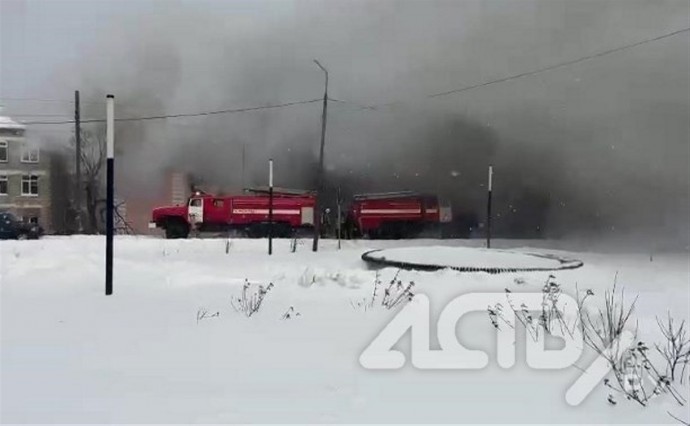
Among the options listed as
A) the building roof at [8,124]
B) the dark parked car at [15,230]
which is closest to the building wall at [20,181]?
the building roof at [8,124]

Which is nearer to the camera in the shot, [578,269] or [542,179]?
[578,269]

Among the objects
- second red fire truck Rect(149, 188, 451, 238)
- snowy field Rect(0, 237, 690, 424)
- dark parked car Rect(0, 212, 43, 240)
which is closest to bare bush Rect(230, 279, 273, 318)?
snowy field Rect(0, 237, 690, 424)

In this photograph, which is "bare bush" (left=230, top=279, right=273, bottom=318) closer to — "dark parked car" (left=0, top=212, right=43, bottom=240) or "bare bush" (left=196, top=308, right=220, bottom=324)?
"bare bush" (left=196, top=308, right=220, bottom=324)

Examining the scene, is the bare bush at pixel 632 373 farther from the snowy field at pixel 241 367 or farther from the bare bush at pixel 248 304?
the bare bush at pixel 248 304

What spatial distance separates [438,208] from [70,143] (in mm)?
17349

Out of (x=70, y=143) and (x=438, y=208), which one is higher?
(x=70, y=143)

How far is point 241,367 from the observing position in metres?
3.64

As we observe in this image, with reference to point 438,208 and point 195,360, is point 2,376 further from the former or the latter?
point 438,208

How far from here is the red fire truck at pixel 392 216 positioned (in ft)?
74.6

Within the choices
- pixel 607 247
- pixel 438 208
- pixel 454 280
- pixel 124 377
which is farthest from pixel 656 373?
pixel 438 208

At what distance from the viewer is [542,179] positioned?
25469 millimetres

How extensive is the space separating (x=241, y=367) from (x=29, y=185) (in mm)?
28878

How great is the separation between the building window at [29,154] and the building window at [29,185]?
860 mm

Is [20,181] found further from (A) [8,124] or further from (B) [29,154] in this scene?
(A) [8,124]
